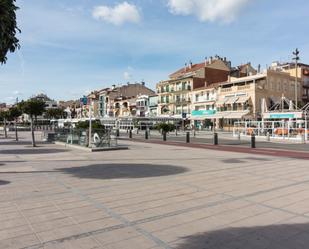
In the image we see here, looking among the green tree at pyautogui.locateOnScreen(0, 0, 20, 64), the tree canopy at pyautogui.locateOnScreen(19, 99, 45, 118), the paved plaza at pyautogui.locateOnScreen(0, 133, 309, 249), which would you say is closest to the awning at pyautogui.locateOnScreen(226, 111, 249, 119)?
the tree canopy at pyautogui.locateOnScreen(19, 99, 45, 118)

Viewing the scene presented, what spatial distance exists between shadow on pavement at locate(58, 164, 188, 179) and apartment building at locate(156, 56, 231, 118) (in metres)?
61.8

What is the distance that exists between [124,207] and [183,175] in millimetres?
4045

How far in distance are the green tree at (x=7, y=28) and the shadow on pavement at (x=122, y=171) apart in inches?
168

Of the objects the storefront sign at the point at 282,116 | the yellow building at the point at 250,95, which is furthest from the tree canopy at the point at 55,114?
the storefront sign at the point at 282,116

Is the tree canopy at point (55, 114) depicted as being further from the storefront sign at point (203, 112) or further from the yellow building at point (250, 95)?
the yellow building at point (250, 95)

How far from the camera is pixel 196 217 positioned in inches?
230

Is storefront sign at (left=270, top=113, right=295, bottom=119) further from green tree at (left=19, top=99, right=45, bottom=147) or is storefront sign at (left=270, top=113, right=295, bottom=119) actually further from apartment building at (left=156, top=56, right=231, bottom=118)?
apartment building at (left=156, top=56, right=231, bottom=118)

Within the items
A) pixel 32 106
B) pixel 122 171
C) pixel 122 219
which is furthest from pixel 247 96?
pixel 122 219

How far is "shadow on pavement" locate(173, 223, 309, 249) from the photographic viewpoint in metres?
4.54

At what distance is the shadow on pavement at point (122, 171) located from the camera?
10352mm

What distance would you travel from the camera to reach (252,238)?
15.8ft

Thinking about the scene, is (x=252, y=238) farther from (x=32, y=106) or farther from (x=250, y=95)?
(x=250, y=95)

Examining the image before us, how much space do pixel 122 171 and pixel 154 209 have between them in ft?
16.0

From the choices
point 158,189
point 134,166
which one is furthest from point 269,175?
point 134,166
